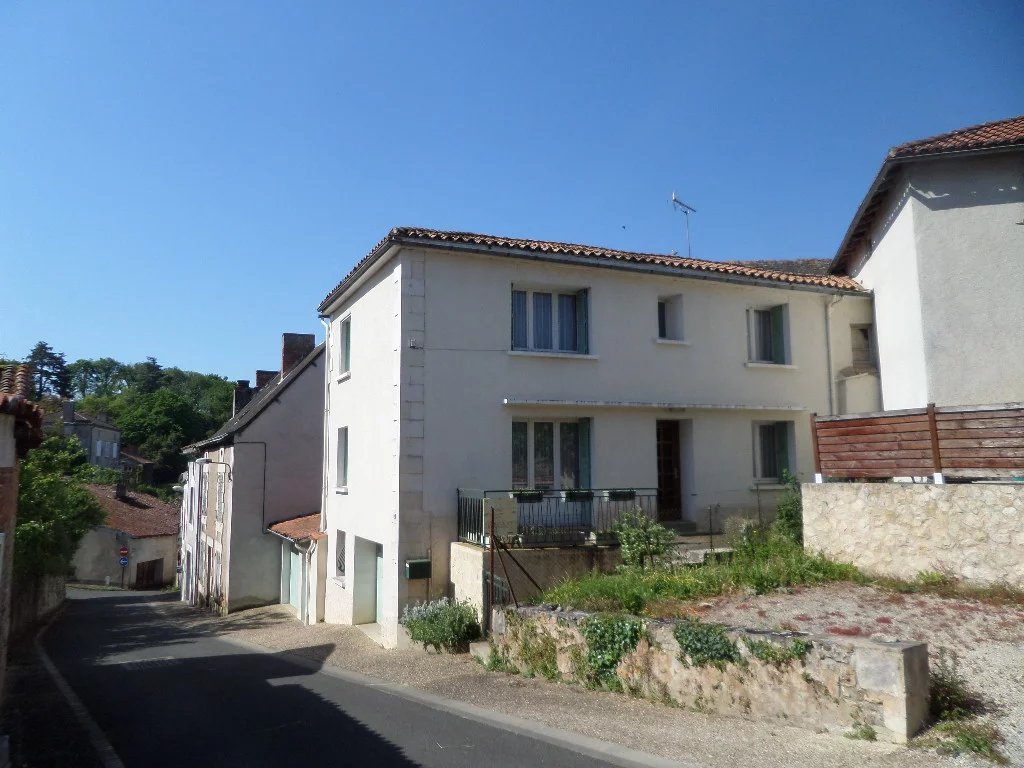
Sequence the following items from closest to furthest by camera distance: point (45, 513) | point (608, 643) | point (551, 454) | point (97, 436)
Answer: point (608, 643)
point (551, 454)
point (45, 513)
point (97, 436)

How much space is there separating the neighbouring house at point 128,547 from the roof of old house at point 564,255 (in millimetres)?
31281

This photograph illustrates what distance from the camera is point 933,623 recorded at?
753cm

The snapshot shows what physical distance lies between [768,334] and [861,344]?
6.80 feet

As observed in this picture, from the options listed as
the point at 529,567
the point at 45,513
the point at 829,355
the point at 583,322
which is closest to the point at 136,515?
the point at 45,513

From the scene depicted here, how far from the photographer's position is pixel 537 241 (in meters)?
14.0

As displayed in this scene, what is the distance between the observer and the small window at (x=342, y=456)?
659 inches

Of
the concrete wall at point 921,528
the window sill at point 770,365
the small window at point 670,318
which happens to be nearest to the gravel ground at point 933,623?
the concrete wall at point 921,528

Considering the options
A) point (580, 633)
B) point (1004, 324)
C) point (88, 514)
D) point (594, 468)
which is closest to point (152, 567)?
point (88, 514)

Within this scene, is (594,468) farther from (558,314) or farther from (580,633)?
(580,633)

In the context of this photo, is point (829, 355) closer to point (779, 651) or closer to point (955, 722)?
point (779, 651)

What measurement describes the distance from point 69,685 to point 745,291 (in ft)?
47.0

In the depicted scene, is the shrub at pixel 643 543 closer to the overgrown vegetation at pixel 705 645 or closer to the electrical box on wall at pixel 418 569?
the electrical box on wall at pixel 418 569

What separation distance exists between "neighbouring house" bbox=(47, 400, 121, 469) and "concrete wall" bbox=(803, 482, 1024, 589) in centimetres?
5692

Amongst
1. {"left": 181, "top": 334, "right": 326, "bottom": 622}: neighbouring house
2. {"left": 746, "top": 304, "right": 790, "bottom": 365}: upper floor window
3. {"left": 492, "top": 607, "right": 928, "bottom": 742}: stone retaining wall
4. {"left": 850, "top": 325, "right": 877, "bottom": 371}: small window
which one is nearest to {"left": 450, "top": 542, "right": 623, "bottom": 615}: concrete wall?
{"left": 492, "top": 607, "right": 928, "bottom": 742}: stone retaining wall
